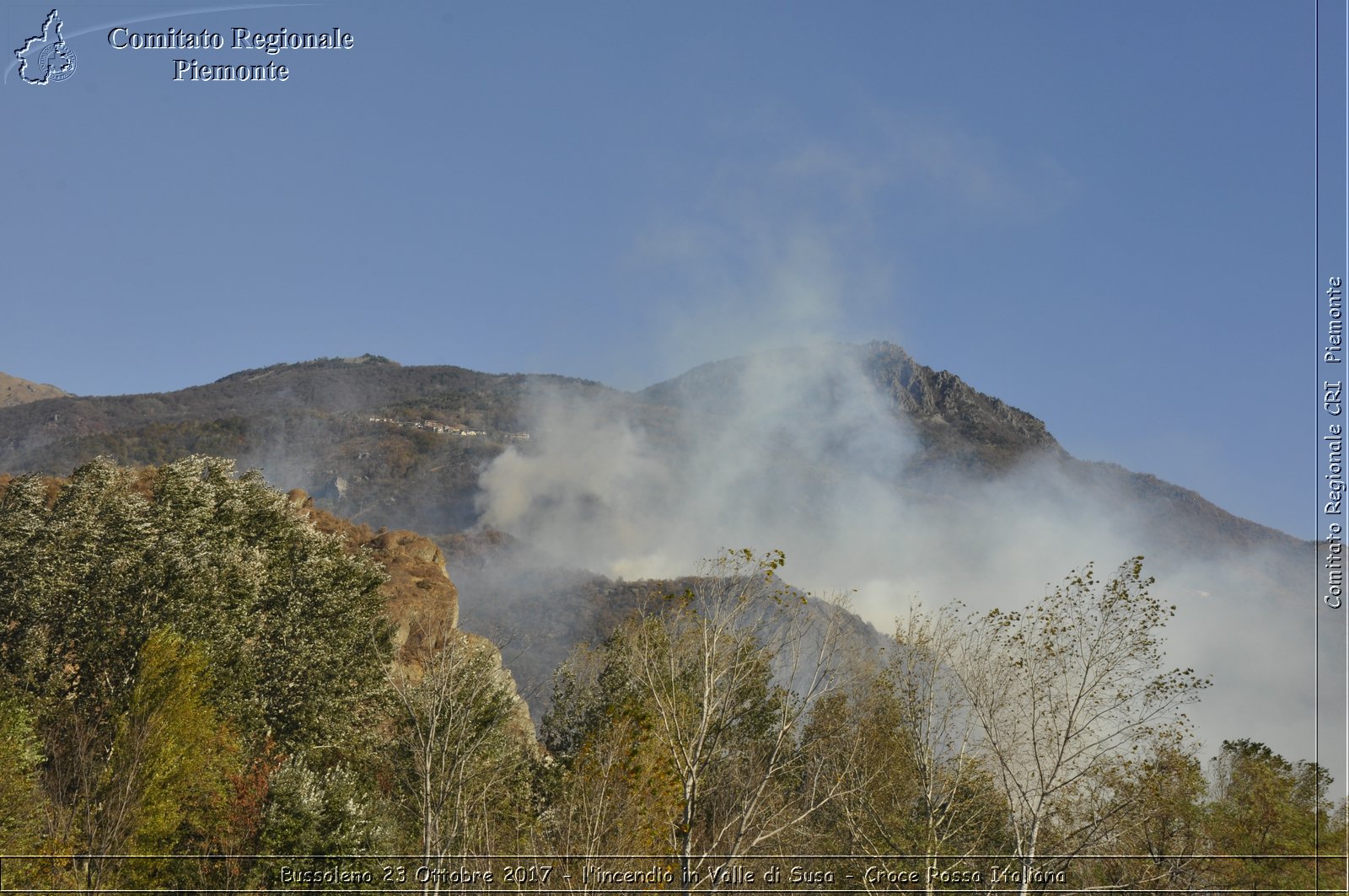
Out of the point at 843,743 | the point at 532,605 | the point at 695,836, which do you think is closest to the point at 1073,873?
the point at 843,743

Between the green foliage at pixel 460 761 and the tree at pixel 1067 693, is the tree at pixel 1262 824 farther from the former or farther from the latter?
the green foliage at pixel 460 761

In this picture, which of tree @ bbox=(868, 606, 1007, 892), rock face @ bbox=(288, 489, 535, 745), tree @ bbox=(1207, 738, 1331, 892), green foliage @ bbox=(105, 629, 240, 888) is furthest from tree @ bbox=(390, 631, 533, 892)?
tree @ bbox=(1207, 738, 1331, 892)

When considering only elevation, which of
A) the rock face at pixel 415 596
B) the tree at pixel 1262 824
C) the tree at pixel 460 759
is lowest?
the tree at pixel 1262 824

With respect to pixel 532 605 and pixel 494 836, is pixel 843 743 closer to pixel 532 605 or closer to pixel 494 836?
pixel 494 836

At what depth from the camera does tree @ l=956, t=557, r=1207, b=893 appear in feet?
78.3

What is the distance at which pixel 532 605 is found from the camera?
19675 centimetres

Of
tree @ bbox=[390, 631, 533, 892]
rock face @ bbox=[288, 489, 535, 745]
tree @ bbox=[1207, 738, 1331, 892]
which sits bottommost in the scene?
tree @ bbox=[1207, 738, 1331, 892]

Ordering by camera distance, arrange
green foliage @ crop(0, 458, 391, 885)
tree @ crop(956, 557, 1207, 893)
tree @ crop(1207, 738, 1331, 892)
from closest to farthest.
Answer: tree @ crop(956, 557, 1207, 893), green foliage @ crop(0, 458, 391, 885), tree @ crop(1207, 738, 1331, 892)

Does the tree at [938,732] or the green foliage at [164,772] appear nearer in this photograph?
the tree at [938,732]

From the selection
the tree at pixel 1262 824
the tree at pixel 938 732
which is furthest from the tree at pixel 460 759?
the tree at pixel 1262 824

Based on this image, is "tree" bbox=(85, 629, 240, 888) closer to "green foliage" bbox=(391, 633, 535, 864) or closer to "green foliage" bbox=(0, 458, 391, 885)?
"green foliage" bbox=(0, 458, 391, 885)

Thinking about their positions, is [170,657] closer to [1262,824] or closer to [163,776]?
[163,776]

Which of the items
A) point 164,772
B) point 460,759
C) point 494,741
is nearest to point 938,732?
point 460,759

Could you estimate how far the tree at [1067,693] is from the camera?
23.9 meters
